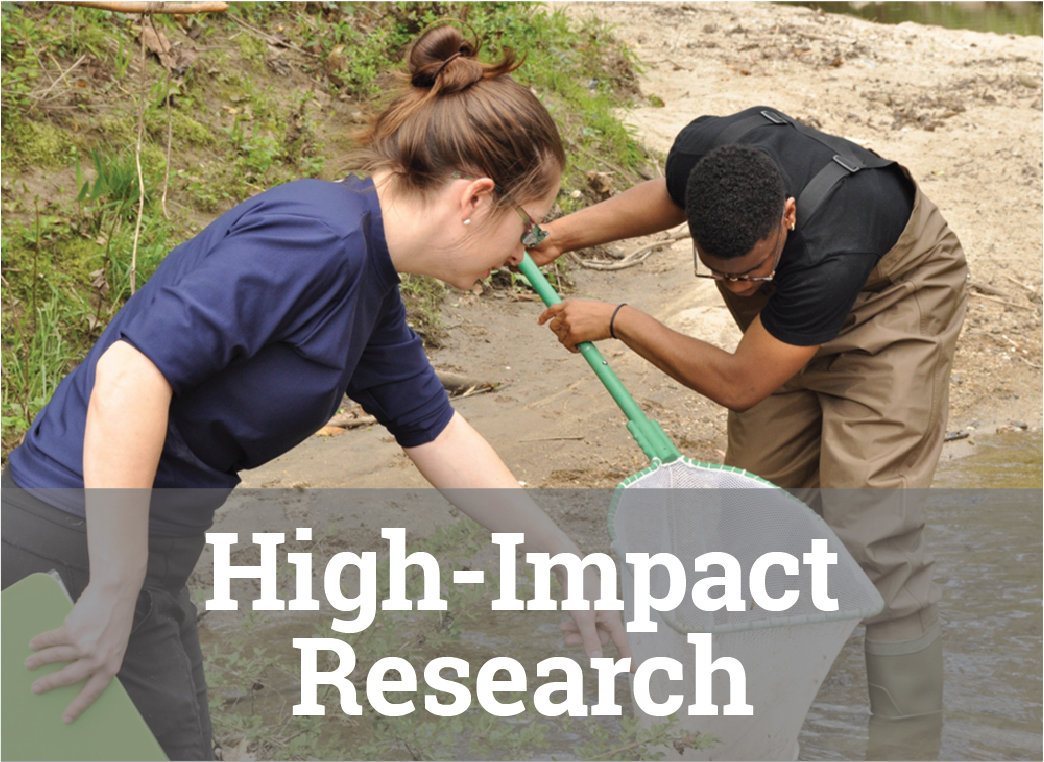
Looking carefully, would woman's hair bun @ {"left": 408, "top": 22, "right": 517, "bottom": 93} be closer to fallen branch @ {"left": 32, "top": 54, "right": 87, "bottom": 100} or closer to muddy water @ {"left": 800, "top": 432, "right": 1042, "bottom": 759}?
muddy water @ {"left": 800, "top": 432, "right": 1042, "bottom": 759}

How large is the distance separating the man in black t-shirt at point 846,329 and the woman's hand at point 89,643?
168 cm

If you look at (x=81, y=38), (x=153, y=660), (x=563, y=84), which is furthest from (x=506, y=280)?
(x=153, y=660)

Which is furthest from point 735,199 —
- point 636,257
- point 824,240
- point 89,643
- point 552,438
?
Result: point 636,257

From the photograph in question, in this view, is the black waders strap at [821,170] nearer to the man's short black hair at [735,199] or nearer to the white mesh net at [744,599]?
the man's short black hair at [735,199]

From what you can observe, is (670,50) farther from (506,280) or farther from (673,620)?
(673,620)

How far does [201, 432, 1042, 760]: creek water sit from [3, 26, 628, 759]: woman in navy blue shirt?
84cm

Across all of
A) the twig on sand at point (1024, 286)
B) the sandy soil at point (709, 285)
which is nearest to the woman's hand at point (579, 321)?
the sandy soil at point (709, 285)

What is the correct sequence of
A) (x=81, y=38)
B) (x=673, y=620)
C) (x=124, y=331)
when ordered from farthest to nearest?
(x=81, y=38) → (x=673, y=620) → (x=124, y=331)

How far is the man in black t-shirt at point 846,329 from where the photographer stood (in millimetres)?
2656

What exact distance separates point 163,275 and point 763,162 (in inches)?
62.3

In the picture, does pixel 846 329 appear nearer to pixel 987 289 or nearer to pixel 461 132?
pixel 461 132

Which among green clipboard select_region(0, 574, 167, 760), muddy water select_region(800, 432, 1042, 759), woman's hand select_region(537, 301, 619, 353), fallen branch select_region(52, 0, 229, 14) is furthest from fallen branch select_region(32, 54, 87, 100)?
muddy water select_region(800, 432, 1042, 759)

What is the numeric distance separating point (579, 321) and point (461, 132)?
4.49ft

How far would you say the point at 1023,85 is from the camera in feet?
33.4
